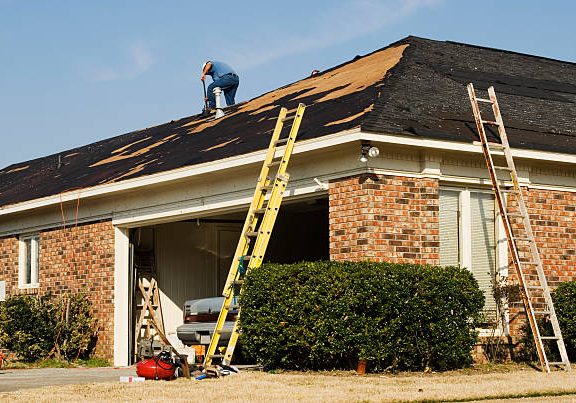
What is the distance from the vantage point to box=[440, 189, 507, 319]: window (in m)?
17.0

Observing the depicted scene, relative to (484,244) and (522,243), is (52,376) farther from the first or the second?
(522,243)

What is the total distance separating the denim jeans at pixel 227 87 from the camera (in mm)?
29109

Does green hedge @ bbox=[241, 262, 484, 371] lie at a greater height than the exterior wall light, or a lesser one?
lesser

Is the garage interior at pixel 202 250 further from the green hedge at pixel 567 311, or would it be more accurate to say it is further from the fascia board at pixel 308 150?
the green hedge at pixel 567 311

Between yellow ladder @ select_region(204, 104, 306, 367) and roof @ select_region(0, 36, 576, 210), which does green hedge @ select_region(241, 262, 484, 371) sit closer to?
yellow ladder @ select_region(204, 104, 306, 367)

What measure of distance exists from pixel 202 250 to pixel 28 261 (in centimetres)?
440

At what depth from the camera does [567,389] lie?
12.5 m

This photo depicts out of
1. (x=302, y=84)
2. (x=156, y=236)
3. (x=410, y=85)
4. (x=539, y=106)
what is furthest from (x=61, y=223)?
(x=539, y=106)

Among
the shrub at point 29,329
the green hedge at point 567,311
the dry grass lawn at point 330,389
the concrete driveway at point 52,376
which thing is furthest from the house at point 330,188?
the dry grass lawn at point 330,389

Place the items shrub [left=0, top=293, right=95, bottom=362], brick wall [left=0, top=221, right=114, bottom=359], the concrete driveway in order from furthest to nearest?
brick wall [left=0, top=221, right=114, bottom=359], shrub [left=0, top=293, right=95, bottom=362], the concrete driveway

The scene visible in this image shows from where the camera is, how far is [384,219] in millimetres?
16047

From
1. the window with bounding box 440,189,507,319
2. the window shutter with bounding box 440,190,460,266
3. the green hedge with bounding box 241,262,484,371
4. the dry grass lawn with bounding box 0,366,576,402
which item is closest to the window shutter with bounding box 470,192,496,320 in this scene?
the window with bounding box 440,189,507,319

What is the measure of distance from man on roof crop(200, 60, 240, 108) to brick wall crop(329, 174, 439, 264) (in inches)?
516

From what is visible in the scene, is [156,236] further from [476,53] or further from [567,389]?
[567,389]
